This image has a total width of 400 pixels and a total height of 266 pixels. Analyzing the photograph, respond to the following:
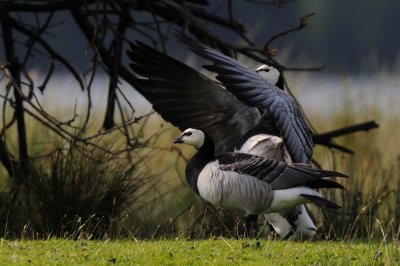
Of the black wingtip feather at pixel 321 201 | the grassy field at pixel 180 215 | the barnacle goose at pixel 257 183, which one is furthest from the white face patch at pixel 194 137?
the black wingtip feather at pixel 321 201

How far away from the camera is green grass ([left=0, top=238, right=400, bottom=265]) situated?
8.26m

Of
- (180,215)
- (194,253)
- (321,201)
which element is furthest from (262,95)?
(180,215)

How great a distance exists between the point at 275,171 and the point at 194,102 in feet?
5.62

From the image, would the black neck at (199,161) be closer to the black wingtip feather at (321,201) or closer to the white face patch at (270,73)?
the black wingtip feather at (321,201)

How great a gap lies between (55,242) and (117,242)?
50 cm

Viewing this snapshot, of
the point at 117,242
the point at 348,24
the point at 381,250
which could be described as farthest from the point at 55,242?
the point at 348,24

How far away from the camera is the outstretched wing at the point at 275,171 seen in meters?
9.52

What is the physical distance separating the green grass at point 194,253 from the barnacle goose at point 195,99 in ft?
5.35

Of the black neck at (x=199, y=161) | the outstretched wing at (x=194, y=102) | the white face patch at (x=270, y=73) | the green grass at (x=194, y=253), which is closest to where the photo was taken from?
the green grass at (x=194, y=253)

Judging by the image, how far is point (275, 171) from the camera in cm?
964

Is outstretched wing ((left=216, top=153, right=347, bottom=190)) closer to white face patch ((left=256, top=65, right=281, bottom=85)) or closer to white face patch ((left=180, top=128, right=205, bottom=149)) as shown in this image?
white face patch ((left=180, top=128, right=205, bottom=149))

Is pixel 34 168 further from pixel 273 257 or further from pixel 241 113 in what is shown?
pixel 273 257

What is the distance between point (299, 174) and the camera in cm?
955

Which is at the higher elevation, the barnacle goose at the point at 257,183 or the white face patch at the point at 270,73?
the white face patch at the point at 270,73
